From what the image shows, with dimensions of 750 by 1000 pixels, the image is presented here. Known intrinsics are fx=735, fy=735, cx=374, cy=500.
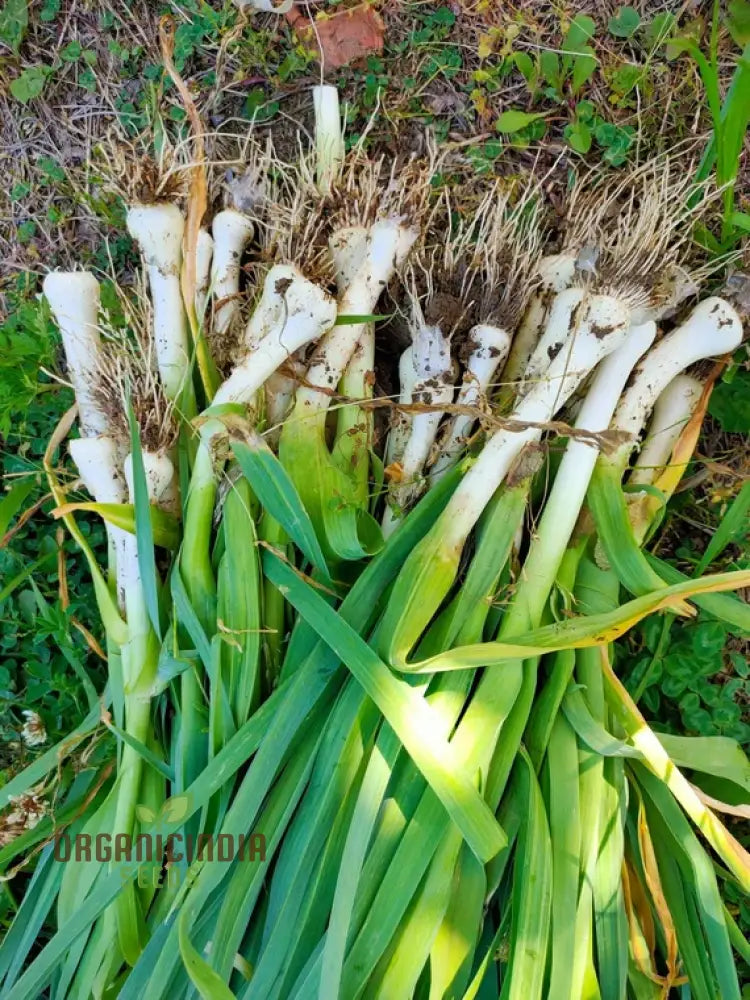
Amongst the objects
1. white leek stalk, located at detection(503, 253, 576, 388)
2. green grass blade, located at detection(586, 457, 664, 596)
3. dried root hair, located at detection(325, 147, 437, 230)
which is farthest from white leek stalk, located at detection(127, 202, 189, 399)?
green grass blade, located at detection(586, 457, 664, 596)

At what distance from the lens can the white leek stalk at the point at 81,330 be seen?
1024 millimetres

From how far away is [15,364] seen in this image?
44.3 inches

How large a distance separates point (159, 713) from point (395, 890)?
412 millimetres

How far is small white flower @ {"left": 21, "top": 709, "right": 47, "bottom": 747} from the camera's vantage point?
43.7 inches

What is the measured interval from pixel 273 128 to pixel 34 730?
1.02m

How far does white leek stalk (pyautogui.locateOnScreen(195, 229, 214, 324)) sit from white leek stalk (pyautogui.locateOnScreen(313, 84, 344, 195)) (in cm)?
18

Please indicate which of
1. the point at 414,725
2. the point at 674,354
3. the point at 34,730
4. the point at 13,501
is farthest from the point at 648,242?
the point at 34,730

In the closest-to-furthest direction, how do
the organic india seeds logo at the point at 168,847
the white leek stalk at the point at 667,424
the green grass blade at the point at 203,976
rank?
the green grass blade at the point at 203,976, the organic india seeds logo at the point at 168,847, the white leek stalk at the point at 667,424

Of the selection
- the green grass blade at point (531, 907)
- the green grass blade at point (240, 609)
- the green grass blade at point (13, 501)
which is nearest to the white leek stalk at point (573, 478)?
the green grass blade at point (531, 907)

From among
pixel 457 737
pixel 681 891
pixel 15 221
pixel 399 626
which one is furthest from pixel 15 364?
pixel 681 891

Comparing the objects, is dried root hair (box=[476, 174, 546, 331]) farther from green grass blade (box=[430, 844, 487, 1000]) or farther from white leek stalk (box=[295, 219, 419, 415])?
green grass blade (box=[430, 844, 487, 1000])

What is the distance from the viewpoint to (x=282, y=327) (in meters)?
0.97

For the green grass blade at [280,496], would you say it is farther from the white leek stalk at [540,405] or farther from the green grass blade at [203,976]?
the green grass blade at [203,976]

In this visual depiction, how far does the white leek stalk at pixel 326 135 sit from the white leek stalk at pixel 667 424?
581 millimetres
